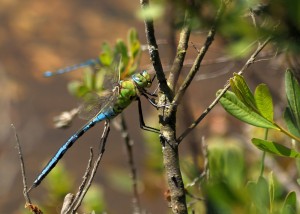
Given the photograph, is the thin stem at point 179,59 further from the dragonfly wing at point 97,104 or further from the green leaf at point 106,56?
the green leaf at point 106,56

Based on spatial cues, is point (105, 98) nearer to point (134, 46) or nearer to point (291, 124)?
point (134, 46)

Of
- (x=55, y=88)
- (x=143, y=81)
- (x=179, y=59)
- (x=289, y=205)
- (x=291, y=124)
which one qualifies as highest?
(x=55, y=88)

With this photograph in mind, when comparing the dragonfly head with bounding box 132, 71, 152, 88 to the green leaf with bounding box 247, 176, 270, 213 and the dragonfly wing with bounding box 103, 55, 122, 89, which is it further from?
the green leaf with bounding box 247, 176, 270, 213

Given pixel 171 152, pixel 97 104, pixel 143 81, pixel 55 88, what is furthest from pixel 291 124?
pixel 55 88

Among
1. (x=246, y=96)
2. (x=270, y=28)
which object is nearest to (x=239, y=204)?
(x=270, y=28)

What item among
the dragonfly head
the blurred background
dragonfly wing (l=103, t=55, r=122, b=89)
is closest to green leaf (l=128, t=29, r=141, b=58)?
dragonfly wing (l=103, t=55, r=122, b=89)

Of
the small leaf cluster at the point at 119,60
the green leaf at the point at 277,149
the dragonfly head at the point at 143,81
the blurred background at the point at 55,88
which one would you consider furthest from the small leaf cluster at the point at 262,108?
the blurred background at the point at 55,88

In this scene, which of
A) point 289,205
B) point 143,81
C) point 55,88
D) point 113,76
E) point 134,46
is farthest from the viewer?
point 55,88
